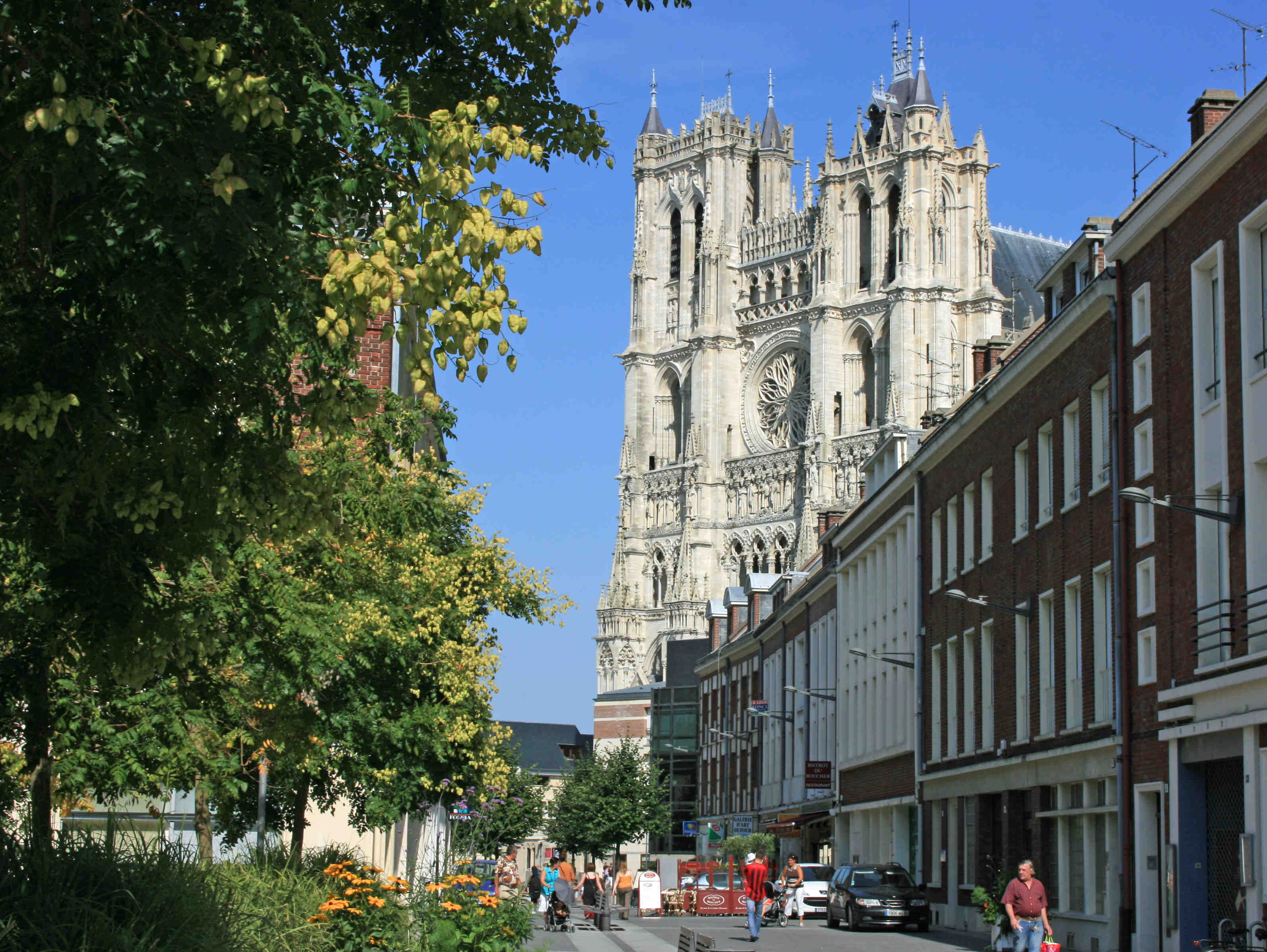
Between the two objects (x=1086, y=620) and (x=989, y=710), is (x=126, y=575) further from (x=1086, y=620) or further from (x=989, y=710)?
(x=989, y=710)

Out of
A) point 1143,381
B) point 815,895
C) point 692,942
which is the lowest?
point 815,895

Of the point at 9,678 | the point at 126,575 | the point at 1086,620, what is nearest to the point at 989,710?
the point at 1086,620

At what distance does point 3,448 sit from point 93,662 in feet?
4.40

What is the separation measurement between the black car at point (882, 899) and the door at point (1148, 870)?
10.7 m

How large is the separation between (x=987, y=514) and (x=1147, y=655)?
912cm

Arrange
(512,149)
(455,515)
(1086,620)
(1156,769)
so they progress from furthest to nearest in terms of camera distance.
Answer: (455,515), (1086,620), (1156,769), (512,149)

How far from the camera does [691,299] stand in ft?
389

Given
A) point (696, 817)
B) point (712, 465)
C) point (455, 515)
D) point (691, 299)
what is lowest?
point (696, 817)

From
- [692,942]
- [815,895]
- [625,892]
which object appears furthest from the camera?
[625,892]

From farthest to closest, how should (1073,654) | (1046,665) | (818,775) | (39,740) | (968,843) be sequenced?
(818,775) → (968,843) → (1046,665) → (1073,654) → (39,740)

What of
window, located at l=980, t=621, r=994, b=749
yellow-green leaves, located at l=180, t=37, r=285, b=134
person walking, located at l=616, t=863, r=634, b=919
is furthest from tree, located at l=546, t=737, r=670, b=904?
yellow-green leaves, located at l=180, t=37, r=285, b=134

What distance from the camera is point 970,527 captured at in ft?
108

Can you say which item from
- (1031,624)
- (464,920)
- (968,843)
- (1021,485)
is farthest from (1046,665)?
(464,920)

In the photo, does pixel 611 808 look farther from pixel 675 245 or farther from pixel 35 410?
pixel 35 410
